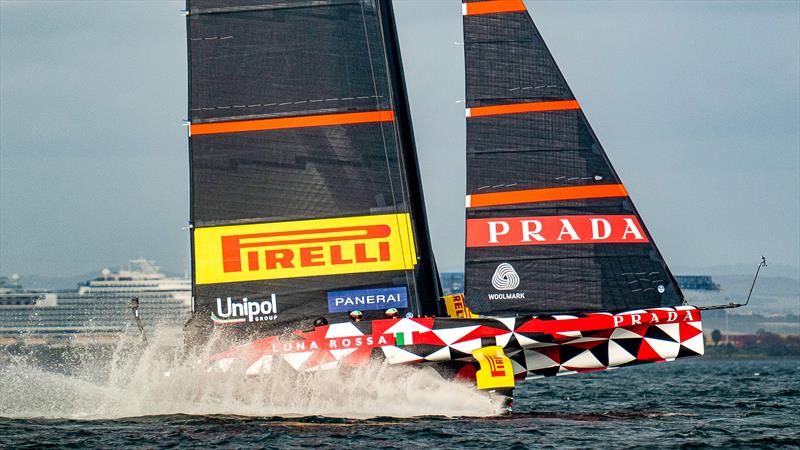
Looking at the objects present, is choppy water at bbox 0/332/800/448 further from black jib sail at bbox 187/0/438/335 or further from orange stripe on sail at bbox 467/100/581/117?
orange stripe on sail at bbox 467/100/581/117

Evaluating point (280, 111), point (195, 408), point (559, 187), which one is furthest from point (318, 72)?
point (195, 408)

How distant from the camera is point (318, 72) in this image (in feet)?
58.2

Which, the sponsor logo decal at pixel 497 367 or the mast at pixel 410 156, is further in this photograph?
the mast at pixel 410 156

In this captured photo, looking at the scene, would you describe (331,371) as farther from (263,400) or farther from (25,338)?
(25,338)

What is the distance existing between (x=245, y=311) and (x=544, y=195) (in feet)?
13.3

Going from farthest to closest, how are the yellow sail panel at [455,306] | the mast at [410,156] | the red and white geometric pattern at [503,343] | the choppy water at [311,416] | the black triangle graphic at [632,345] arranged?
the yellow sail panel at [455,306]
the mast at [410,156]
the black triangle graphic at [632,345]
the red and white geometric pattern at [503,343]
the choppy water at [311,416]

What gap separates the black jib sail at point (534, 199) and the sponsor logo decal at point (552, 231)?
1cm

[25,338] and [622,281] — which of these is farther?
[25,338]

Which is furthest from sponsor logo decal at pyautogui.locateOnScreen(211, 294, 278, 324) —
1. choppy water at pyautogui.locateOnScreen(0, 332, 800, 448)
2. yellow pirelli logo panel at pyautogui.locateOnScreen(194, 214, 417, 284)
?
choppy water at pyautogui.locateOnScreen(0, 332, 800, 448)

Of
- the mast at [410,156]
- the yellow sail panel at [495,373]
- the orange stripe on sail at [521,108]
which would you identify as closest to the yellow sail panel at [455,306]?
the mast at [410,156]

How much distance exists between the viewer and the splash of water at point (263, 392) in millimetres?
16859

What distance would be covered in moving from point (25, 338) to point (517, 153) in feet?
270

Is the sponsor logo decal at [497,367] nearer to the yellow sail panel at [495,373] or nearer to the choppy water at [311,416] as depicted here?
the yellow sail panel at [495,373]

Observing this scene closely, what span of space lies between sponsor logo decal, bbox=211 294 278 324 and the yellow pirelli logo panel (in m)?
0.29
